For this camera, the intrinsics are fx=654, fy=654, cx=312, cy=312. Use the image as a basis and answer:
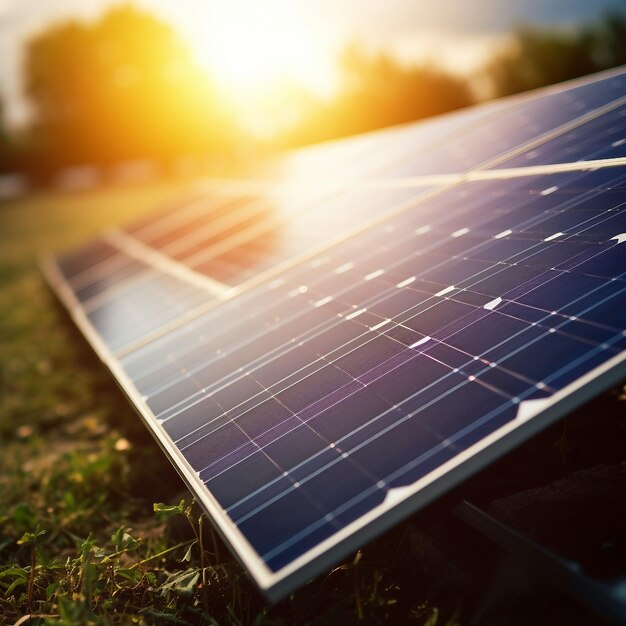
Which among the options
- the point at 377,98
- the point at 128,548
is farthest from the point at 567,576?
the point at 377,98

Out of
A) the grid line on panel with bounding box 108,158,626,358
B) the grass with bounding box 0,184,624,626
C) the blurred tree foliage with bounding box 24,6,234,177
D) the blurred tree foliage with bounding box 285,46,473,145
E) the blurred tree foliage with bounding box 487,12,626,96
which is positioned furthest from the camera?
the blurred tree foliage with bounding box 24,6,234,177

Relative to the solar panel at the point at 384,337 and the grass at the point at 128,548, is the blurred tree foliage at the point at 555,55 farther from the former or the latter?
the grass at the point at 128,548

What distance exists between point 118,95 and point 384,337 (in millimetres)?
75326

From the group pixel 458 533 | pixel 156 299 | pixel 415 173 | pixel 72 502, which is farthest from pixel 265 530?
pixel 415 173

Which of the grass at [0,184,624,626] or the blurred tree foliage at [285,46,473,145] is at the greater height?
the grass at [0,184,624,626]

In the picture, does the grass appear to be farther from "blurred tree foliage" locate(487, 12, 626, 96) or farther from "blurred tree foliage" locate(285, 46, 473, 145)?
"blurred tree foliage" locate(285, 46, 473, 145)

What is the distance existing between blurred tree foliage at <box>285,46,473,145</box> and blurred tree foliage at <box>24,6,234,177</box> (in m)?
13.7

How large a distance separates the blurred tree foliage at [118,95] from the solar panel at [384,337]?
63057 mm

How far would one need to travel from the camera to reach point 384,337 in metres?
4.22

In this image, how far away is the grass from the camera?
388 centimetres

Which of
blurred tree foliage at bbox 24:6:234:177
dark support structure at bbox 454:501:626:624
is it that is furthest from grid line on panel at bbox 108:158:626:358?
blurred tree foliage at bbox 24:6:234:177

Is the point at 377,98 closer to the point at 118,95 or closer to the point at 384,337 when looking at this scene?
the point at 118,95

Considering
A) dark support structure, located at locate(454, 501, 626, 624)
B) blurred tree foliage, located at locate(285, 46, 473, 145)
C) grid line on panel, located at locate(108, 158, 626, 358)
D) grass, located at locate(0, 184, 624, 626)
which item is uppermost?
grid line on panel, located at locate(108, 158, 626, 358)

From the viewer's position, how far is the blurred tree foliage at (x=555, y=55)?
41.2m
